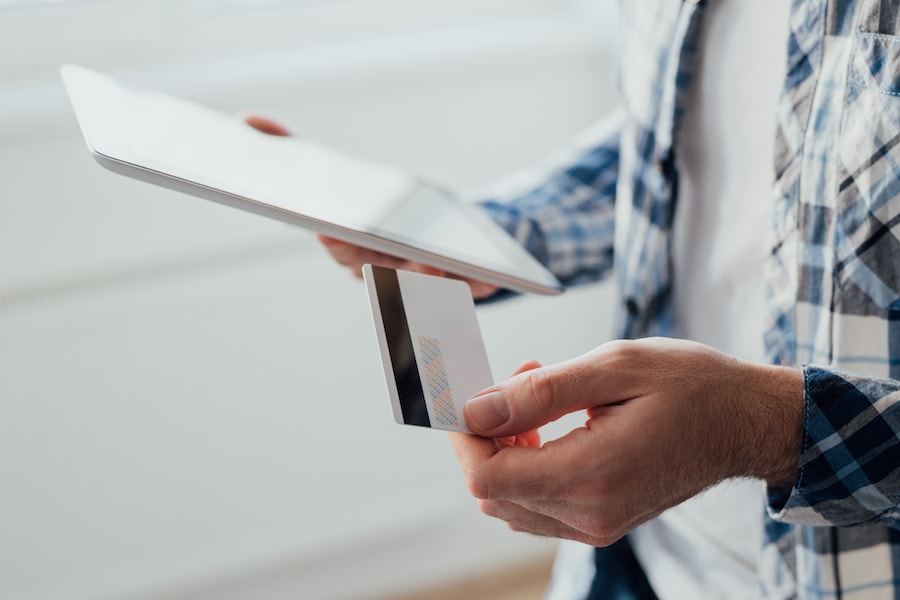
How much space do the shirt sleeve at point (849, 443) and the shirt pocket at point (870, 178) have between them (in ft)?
0.26

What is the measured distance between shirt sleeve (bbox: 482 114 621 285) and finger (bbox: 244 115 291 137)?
211mm

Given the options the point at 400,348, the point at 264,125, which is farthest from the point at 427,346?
the point at 264,125

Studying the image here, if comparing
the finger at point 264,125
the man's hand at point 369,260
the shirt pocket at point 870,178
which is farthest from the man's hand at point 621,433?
the finger at point 264,125

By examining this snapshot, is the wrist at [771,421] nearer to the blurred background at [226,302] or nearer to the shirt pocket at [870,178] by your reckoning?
the shirt pocket at [870,178]

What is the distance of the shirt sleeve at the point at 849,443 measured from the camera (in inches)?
20.9

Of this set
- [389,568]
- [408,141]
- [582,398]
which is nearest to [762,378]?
[582,398]

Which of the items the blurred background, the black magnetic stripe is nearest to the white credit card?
the black magnetic stripe

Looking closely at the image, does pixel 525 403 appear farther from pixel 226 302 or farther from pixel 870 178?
pixel 226 302

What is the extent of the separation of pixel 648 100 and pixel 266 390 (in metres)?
0.71

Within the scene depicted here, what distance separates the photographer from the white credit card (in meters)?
0.50

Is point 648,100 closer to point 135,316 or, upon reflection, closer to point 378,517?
point 135,316

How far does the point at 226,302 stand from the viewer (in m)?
1.20

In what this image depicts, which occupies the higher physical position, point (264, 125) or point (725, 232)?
point (264, 125)

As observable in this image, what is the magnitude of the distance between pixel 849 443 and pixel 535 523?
0.19 m
